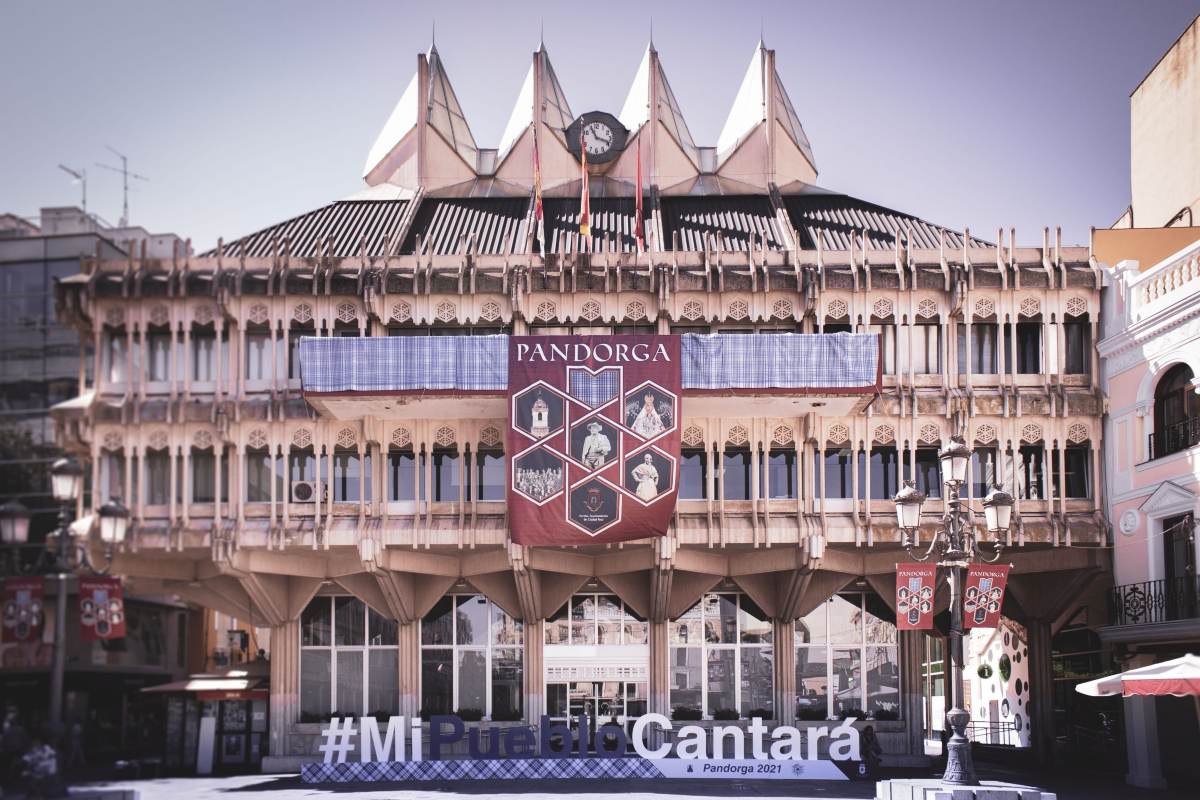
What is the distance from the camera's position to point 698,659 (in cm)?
4631

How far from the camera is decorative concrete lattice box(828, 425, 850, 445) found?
1678 inches

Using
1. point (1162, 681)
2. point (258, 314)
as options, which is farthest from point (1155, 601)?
point (258, 314)

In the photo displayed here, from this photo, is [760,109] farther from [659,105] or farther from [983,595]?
[983,595]

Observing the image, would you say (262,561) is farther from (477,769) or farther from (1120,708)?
(1120,708)

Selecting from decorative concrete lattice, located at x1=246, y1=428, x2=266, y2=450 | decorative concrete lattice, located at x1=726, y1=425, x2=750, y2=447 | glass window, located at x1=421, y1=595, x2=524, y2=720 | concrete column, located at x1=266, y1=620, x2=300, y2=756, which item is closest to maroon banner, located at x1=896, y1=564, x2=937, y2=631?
decorative concrete lattice, located at x1=726, y1=425, x2=750, y2=447

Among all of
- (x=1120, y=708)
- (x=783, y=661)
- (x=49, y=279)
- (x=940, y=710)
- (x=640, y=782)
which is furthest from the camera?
(x=940, y=710)

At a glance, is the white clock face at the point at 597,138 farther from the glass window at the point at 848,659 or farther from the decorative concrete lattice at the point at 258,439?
the glass window at the point at 848,659

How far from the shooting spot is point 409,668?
45344mm

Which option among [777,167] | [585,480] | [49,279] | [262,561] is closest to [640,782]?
[585,480]

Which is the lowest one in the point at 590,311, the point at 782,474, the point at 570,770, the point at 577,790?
the point at 577,790

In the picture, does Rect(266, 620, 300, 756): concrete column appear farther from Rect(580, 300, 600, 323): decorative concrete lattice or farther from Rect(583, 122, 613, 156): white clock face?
Rect(583, 122, 613, 156): white clock face

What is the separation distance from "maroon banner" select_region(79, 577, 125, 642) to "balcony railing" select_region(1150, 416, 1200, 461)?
27.6 meters

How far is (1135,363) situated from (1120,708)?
1026cm

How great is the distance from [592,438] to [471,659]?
10073mm
